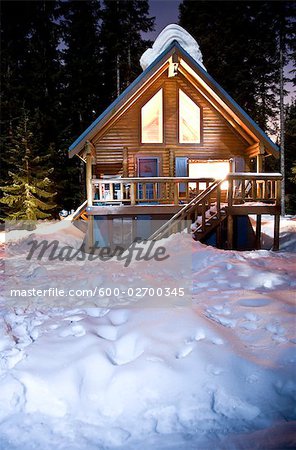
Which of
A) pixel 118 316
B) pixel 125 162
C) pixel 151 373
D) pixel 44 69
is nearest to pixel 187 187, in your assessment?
pixel 125 162

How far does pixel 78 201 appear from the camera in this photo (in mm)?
27250

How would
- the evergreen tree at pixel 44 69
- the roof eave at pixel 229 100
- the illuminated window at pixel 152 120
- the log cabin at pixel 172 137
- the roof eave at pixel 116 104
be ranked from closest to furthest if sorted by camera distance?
the roof eave at pixel 116 104 → the roof eave at pixel 229 100 → the log cabin at pixel 172 137 → the illuminated window at pixel 152 120 → the evergreen tree at pixel 44 69

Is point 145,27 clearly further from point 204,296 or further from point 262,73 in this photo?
point 204,296

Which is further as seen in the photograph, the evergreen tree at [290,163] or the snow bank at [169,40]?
the evergreen tree at [290,163]

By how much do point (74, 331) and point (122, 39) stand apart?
31.2m

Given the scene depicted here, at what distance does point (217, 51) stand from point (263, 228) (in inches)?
786

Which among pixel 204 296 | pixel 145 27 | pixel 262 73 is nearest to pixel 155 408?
pixel 204 296

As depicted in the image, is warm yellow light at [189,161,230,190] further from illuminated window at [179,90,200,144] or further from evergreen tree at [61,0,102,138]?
evergreen tree at [61,0,102,138]

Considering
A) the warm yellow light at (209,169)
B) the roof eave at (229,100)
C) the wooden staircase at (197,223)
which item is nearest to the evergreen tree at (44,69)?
the warm yellow light at (209,169)

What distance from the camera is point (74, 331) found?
4.61m

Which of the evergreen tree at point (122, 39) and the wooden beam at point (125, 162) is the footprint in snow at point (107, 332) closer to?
the wooden beam at point (125, 162)

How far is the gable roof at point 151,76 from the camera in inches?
532

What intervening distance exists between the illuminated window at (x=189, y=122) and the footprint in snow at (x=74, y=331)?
12.9 metres

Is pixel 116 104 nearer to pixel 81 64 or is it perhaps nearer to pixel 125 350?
pixel 125 350
